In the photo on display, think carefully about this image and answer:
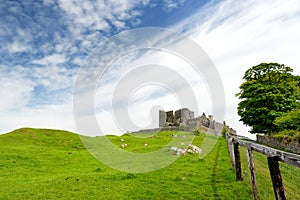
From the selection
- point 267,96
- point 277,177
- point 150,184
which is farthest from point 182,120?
point 277,177

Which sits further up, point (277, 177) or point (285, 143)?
point (285, 143)

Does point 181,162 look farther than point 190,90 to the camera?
No

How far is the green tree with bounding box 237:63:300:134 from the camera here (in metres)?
46.9

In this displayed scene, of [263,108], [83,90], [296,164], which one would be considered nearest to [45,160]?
[83,90]

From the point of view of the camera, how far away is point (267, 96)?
Result: 47406 mm

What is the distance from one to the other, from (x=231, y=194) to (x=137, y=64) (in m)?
15.1

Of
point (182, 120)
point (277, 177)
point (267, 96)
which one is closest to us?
point (277, 177)

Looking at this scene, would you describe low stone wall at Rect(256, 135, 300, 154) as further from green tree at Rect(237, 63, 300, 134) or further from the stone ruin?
the stone ruin

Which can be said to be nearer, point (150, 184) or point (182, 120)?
point (150, 184)

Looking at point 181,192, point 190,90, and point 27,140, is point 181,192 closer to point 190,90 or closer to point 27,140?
point 190,90

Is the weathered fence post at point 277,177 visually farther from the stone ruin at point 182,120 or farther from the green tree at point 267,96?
the stone ruin at point 182,120

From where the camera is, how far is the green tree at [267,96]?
46875 millimetres

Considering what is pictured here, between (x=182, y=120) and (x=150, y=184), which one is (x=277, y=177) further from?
(x=182, y=120)

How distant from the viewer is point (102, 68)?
18906 millimetres
